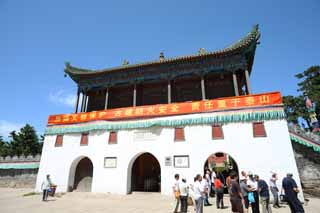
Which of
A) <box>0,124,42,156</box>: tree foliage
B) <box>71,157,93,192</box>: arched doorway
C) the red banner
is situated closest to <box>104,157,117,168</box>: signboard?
<box>71,157,93,192</box>: arched doorway

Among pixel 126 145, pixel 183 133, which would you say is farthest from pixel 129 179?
pixel 183 133

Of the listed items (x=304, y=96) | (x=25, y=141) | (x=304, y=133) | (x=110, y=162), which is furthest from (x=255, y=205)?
(x=25, y=141)

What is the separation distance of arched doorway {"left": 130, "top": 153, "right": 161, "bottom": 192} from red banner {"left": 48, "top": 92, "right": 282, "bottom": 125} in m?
3.34

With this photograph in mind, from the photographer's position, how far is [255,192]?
5.54 metres

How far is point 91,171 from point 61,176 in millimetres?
1882

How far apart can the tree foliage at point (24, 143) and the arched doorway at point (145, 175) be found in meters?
21.8

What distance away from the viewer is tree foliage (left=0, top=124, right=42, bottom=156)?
26.4m

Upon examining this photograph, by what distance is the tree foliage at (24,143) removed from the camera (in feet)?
86.6

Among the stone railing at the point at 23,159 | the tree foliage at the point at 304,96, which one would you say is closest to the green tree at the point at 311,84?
the tree foliage at the point at 304,96

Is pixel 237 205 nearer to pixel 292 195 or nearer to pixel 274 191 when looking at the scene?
pixel 292 195

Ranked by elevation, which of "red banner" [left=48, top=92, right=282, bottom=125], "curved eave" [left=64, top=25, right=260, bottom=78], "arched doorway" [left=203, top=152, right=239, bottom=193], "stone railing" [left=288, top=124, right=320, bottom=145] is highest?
"curved eave" [left=64, top=25, right=260, bottom=78]

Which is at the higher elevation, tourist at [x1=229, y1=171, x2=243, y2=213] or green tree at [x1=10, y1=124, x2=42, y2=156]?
green tree at [x1=10, y1=124, x2=42, y2=156]

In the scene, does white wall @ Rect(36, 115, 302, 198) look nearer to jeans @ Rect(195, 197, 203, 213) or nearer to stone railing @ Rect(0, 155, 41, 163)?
stone railing @ Rect(0, 155, 41, 163)

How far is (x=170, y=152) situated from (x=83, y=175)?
6387mm
